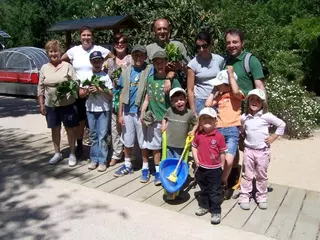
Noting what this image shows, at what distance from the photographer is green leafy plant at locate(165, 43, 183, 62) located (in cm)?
412

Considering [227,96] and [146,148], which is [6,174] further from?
[227,96]

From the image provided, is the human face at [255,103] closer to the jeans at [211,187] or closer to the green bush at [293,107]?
the jeans at [211,187]

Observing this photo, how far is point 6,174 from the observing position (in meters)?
4.87

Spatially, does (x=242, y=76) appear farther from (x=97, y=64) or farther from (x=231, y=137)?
(x=97, y=64)

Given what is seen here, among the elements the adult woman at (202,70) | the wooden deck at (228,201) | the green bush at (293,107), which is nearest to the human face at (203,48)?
the adult woman at (202,70)

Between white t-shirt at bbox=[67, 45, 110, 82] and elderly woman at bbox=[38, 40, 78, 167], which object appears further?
white t-shirt at bbox=[67, 45, 110, 82]

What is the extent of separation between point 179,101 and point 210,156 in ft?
2.49

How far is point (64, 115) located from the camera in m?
4.96

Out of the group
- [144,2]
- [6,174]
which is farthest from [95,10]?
[6,174]

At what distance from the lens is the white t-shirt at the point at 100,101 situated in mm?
4758

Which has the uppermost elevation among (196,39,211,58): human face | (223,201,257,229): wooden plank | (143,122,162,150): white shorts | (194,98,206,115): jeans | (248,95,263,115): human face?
(196,39,211,58): human face

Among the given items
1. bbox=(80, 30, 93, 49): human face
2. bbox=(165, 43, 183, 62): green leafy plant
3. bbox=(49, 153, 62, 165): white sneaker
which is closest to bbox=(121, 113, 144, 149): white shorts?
bbox=(165, 43, 183, 62): green leafy plant

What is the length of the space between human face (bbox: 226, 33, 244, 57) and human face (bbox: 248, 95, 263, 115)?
0.52 m

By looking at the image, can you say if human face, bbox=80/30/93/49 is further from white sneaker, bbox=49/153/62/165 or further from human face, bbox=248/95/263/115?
human face, bbox=248/95/263/115
